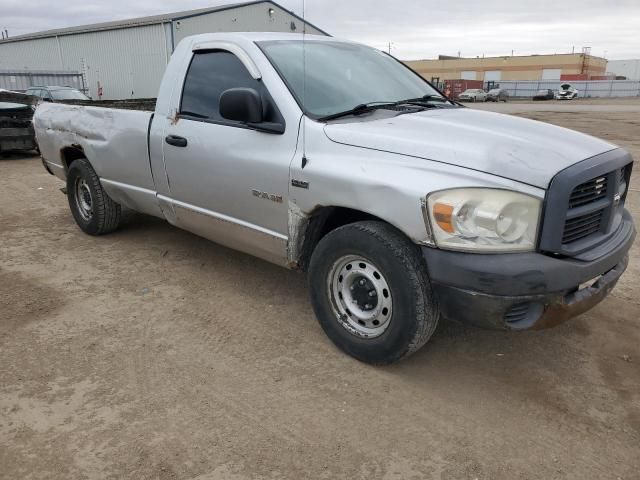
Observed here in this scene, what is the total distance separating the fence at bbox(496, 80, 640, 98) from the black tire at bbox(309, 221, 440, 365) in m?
62.9

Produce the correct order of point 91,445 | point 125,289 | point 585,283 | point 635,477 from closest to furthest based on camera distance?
point 635,477
point 91,445
point 585,283
point 125,289

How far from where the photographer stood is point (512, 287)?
2572mm

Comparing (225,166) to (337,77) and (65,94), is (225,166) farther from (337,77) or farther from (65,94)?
(65,94)

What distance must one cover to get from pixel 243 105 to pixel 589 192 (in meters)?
2.07

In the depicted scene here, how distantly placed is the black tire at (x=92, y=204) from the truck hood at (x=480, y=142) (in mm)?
3279

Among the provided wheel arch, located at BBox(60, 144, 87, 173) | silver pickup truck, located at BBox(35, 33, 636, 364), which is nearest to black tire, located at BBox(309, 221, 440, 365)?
silver pickup truck, located at BBox(35, 33, 636, 364)

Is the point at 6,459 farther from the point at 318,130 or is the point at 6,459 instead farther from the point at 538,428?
the point at 538,428

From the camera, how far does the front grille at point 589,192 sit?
8.90ft

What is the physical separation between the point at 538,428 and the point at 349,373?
1077 millimetres

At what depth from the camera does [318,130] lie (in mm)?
3229

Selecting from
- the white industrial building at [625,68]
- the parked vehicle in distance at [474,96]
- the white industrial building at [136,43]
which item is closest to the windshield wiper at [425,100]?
the white industrial building at [136,43]

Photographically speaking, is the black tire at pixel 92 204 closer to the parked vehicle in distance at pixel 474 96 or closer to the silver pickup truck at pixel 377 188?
the silver pickup truck at pixel 377 188

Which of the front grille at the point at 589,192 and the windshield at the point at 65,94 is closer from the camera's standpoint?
the front grille at the point at 589,192

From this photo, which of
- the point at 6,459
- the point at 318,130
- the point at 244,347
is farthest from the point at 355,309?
the point at 6,459
